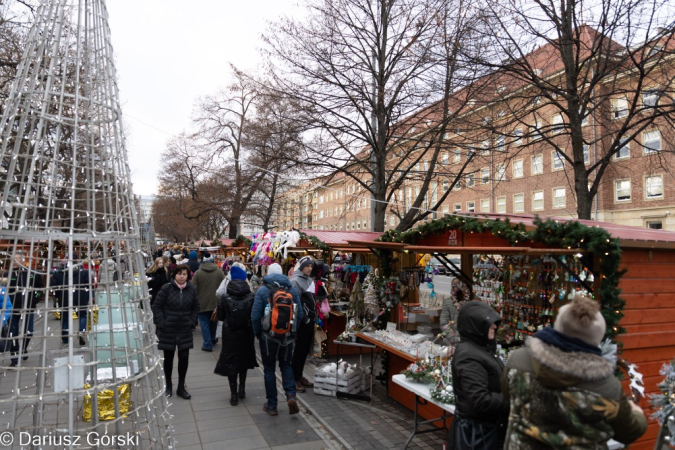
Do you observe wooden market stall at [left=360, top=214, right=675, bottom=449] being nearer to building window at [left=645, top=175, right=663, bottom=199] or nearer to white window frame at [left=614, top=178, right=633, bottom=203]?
building window at [left=645, top=175, right=663, bottom=199]

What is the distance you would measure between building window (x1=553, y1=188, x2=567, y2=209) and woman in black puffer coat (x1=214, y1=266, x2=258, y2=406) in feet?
95.4

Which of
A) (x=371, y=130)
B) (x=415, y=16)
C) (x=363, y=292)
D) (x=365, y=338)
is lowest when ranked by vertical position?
(x=365, y=338)

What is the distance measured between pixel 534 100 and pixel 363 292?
6.39 meters

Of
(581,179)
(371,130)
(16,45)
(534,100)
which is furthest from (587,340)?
(16,45)

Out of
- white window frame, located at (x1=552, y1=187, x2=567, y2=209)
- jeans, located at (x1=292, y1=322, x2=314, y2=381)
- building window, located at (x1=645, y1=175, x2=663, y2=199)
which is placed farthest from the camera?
white window frame, located at (x1=552, y1=187, x2=567, y2=209)

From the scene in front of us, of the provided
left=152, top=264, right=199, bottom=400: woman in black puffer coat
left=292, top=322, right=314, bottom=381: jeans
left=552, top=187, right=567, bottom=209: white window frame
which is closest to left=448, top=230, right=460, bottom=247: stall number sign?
left=292, top=322, right=314, bottom=381: jeans

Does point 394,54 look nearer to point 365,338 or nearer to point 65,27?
point 365,338

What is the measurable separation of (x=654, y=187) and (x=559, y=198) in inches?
218

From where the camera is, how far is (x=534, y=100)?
1046cm

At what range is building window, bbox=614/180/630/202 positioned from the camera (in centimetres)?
2755

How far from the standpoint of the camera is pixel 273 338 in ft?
17.6

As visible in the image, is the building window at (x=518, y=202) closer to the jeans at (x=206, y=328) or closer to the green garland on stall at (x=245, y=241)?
the green garland on stall at (x=245, y=241)

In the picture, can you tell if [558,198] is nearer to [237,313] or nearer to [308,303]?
[308,303]

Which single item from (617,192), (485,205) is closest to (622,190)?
(617,192)
